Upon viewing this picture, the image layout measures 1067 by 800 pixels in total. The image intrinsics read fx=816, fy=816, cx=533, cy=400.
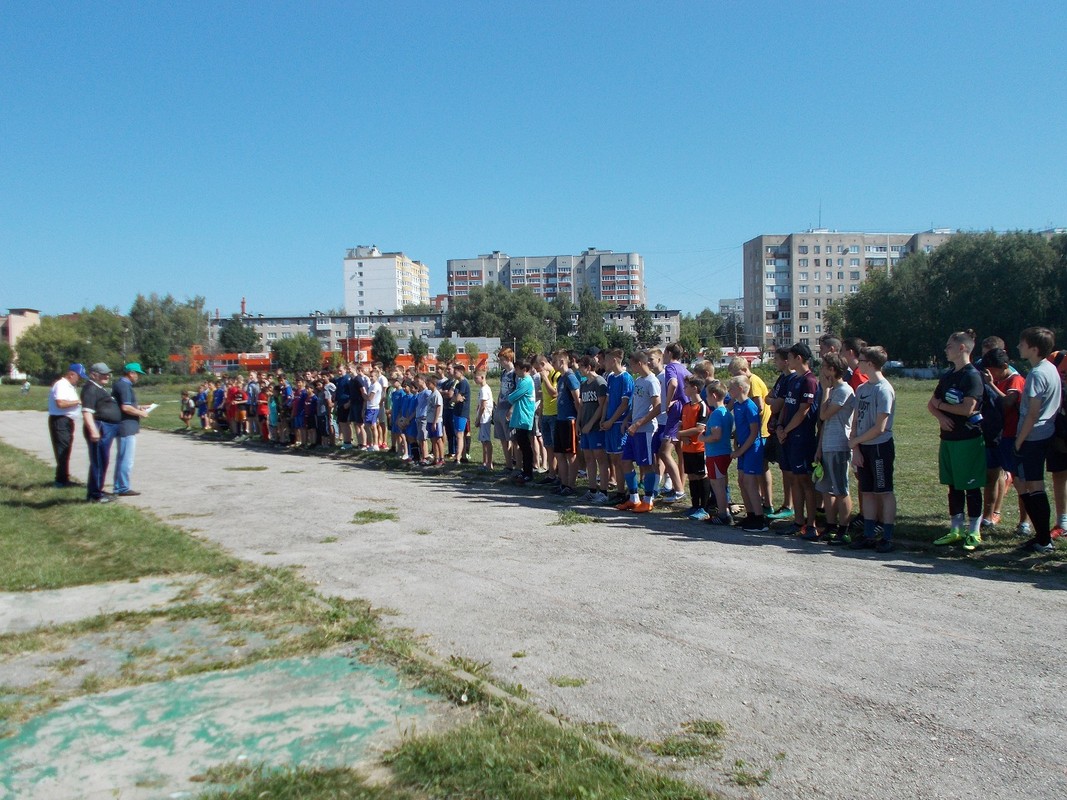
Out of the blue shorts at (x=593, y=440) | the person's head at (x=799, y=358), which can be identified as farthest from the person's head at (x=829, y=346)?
the blue shorts at (x=593, y=440)

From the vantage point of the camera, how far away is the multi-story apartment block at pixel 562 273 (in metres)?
164

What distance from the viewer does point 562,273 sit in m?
166

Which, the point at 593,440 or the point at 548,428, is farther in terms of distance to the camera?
the point at 548,428

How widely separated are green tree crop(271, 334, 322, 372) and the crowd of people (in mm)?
82970

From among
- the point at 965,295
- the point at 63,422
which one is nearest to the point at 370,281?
the point at 965,295

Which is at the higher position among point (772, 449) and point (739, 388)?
point (739, 388)

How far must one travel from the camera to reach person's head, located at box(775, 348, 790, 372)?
8992 mm

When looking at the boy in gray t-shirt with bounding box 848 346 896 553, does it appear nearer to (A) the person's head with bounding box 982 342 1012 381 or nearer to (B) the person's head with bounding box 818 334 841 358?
(B) the person's head with bounding box 818 334 841 358

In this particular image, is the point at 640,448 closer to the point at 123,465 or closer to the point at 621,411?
the point at 621,411

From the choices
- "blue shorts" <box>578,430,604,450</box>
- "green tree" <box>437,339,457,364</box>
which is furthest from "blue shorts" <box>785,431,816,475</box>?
"green tree" <box>437,339,457,364</box>

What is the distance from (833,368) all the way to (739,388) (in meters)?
1.04

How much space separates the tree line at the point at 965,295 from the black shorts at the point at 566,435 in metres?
54.3

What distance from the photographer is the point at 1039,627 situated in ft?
17.5

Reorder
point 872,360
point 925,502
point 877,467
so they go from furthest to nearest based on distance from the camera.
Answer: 1. point 925,502
2. point 872,360
3. point 877,467
